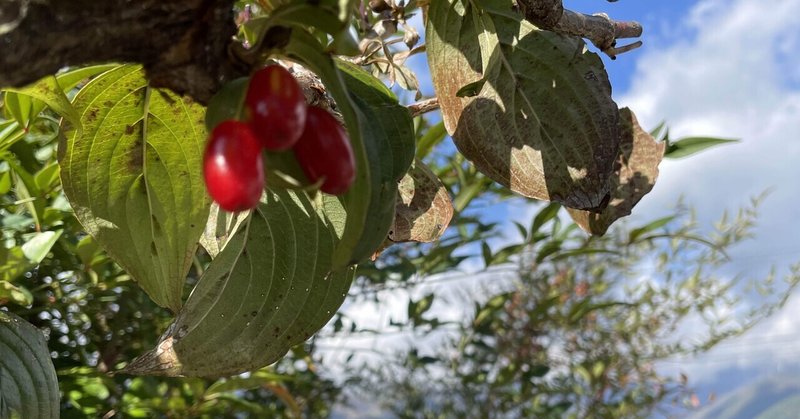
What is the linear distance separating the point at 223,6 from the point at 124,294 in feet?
2.17

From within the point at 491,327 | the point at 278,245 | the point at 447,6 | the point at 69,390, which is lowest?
the point at 69,390

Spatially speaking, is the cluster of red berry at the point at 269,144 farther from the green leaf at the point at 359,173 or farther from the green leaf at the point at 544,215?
the green leaf at the point at 544,215

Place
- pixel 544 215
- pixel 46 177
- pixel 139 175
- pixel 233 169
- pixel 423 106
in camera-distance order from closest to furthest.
Result: pixel 233 169 < pixel 139 175 < pixel 423 106 < pixel 46 177 < pixel 544 215

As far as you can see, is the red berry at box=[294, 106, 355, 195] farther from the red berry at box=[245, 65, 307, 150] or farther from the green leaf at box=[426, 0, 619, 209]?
the green leaf at box=[426, 0, 619, 209]

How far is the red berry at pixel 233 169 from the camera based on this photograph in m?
0.24

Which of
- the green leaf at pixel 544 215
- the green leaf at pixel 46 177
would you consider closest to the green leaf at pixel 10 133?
the green leaf at pixel 46 177

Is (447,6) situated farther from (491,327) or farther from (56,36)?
(491,327)

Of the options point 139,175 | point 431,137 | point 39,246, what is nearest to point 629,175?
point 431,137

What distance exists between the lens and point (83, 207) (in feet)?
1.41

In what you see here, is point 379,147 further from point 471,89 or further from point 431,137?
point 431,137

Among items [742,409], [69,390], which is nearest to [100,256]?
[69,390]

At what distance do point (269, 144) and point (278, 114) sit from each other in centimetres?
1

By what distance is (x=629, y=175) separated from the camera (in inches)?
21.7

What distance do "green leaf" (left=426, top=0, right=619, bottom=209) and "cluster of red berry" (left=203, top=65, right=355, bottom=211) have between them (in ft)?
0.73
